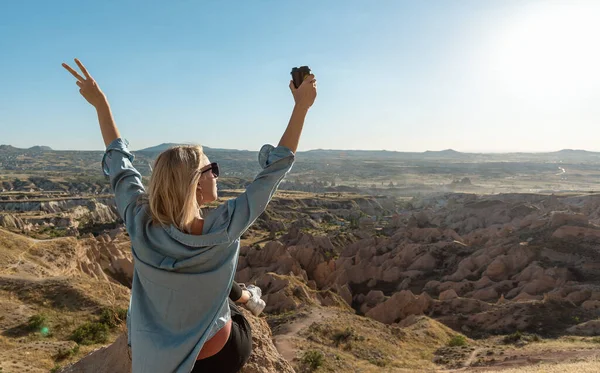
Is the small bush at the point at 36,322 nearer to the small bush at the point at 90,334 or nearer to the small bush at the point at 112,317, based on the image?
the small bush at the point at 90,334

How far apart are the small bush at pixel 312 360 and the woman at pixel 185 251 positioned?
437 inches

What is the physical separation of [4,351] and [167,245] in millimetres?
10630

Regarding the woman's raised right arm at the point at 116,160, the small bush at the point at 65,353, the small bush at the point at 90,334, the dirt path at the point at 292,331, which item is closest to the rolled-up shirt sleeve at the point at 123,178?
the woman's raised right arm at the point at 116,160

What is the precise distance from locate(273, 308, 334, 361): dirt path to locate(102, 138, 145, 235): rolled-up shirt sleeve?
11865 millimetres

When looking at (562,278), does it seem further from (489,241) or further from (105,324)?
(105,324)

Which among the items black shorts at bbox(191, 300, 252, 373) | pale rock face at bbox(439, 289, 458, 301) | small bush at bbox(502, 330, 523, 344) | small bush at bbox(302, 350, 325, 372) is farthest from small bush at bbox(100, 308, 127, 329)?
pale rock face at bbox(439, 289, 458, 301)

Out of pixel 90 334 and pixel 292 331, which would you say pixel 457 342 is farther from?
pixel 90 334

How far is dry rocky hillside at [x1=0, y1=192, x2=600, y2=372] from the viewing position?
11586mm

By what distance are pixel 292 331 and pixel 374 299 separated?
12.3 metres

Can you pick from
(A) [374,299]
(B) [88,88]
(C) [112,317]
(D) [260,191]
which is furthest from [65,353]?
(A) [374,299]

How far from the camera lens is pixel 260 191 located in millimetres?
1817

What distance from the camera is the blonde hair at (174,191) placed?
5.74ft

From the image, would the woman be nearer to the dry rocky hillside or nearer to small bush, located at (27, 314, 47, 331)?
the dry rocky hillside

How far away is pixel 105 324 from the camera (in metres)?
11.7
